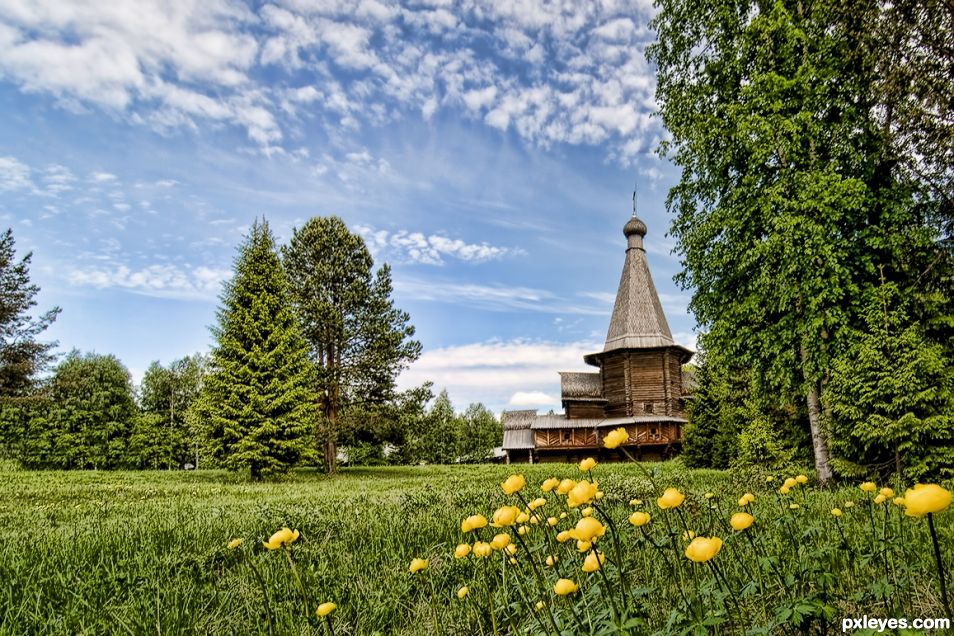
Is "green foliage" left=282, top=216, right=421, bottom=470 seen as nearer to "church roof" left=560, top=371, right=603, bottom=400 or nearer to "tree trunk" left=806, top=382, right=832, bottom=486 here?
"church roof" left=560, top=371, right=603, bottom=400

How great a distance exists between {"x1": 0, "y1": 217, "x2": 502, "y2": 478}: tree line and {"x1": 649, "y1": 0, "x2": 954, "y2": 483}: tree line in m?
15.4

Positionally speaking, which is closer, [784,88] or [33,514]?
[33,514]

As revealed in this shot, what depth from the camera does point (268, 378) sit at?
1938 cm

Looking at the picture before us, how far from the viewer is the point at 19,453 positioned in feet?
117

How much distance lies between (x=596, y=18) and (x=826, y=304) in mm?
7631

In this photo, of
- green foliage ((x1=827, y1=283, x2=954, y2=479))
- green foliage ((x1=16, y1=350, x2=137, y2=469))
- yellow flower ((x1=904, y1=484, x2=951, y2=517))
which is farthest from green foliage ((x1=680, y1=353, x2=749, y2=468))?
green foliage ((x1=16, y1=350, x2=137, y2=469))

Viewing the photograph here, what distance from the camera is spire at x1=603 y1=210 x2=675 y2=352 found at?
3178 cm

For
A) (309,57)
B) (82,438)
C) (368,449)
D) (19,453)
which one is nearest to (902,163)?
(309,57)

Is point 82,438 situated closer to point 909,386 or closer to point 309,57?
point 309,57

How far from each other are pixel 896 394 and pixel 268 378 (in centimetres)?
1895

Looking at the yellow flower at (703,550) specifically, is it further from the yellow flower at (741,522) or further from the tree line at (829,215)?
the tree line at (829,215)

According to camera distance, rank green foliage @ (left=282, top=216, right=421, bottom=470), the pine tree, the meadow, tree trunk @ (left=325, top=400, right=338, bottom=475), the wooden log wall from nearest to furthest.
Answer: the meadow
the pine tree
tree trunk @ (left=325, top=400, right=338, bottom=475)
green foliage @ (left=282, top=216, right=421, bottom=470)
the wooden log wall

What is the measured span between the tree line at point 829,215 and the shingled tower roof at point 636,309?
1980 centimetres

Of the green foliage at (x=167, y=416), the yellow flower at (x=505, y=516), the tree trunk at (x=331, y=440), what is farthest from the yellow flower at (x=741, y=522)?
the green foliage at (x=167, y=416)
